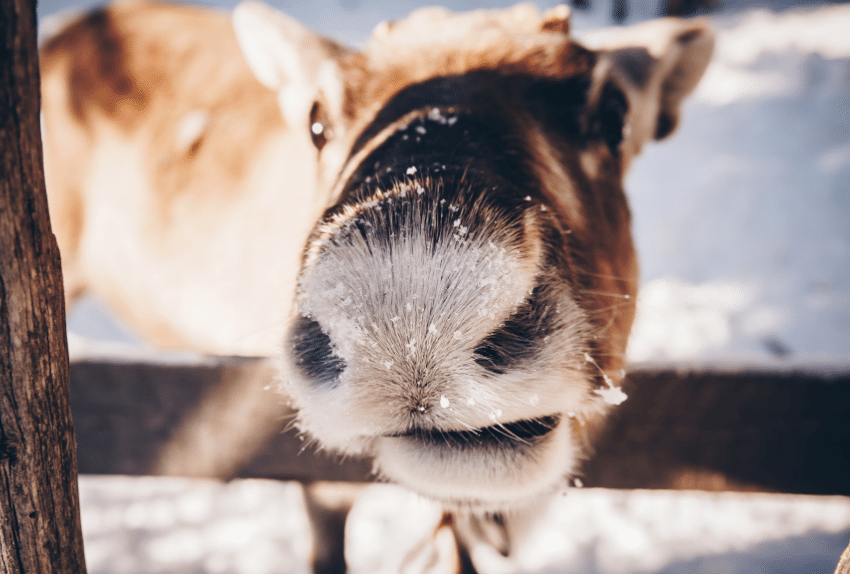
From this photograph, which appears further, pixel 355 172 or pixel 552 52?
pixel 552 52

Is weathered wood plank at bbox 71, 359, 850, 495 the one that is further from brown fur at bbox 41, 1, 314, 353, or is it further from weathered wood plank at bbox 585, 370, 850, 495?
brown fur at bbox 41, 1, 314, 353

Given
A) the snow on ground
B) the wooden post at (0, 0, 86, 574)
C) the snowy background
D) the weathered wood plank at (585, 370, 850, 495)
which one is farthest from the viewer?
the snow on ground

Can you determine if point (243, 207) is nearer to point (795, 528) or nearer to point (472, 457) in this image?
point (472, 457)

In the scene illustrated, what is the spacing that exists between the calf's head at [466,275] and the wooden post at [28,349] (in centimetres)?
39

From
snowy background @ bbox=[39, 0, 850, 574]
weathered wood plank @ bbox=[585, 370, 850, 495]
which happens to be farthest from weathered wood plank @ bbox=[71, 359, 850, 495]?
snowy background @ bbox=[39, 0, 850, 574]

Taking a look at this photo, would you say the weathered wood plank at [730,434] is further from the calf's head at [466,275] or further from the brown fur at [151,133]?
the brown fur at [151,133]

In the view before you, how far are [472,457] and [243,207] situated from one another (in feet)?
6.96

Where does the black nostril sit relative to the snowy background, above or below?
above

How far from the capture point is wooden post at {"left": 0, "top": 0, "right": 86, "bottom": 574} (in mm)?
573

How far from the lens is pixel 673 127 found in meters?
2.12

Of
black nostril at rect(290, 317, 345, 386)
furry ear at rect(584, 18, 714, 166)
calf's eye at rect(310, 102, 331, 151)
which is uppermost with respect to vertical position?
furry ear at rect(584, 18, 714, 166)

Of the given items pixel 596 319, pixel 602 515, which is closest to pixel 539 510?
pixel 602 515

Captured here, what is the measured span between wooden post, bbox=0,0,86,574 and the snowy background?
1811 millimetres

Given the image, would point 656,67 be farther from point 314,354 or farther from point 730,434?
point 314,354
